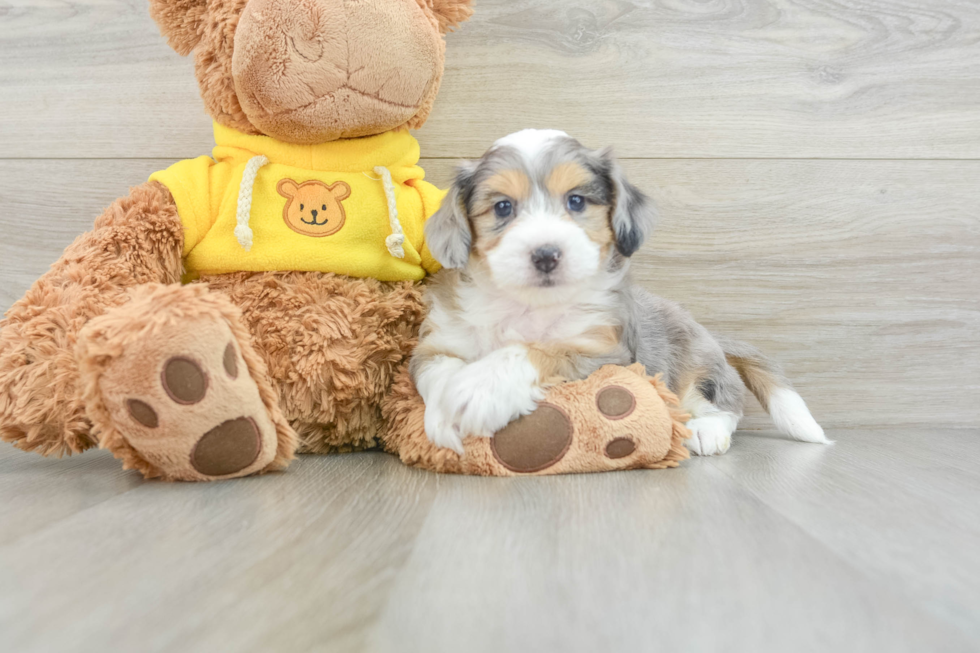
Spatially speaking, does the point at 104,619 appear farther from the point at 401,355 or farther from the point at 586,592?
the point at 401,355

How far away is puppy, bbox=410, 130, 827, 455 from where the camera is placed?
1.48 meters

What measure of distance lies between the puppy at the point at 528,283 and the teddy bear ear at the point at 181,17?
0.70m

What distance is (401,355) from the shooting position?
5.77 feet

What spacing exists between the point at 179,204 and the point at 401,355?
64cm

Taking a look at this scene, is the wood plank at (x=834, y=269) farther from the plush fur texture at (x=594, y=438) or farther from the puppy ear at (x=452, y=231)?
the plush fur texture at (x=594, y=438)

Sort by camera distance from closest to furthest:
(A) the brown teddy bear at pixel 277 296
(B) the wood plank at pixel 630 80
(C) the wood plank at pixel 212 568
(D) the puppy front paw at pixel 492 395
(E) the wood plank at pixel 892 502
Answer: (C) the wood plank at pixel 212 568
(E) the wood plank at pixel 892 502
(A) the brown teddy bear at pixel 277 296
(D) the puppy front paw at pixel 492 395
(B) the wood plank at pixel 630 80

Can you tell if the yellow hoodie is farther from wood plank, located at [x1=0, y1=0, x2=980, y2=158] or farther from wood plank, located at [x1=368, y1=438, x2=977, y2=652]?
wood plank, located at [x1=368, y1=438, x2=977, y2=652]

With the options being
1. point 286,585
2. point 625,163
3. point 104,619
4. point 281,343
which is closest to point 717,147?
point 625,163

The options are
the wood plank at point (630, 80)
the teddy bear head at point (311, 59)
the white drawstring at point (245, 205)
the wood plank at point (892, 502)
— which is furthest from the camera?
the wood plank at point (630, 80)

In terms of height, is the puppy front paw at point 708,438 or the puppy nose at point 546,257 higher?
the puppy nose at point 546,257

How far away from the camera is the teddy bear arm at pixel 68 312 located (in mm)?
1419

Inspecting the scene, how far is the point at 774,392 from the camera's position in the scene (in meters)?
2.06

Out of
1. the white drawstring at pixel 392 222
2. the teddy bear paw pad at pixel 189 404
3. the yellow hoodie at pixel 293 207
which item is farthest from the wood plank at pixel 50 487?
the white drawstring at pixel 392 222

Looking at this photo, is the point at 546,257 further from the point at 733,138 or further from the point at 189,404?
the point at 733,138
